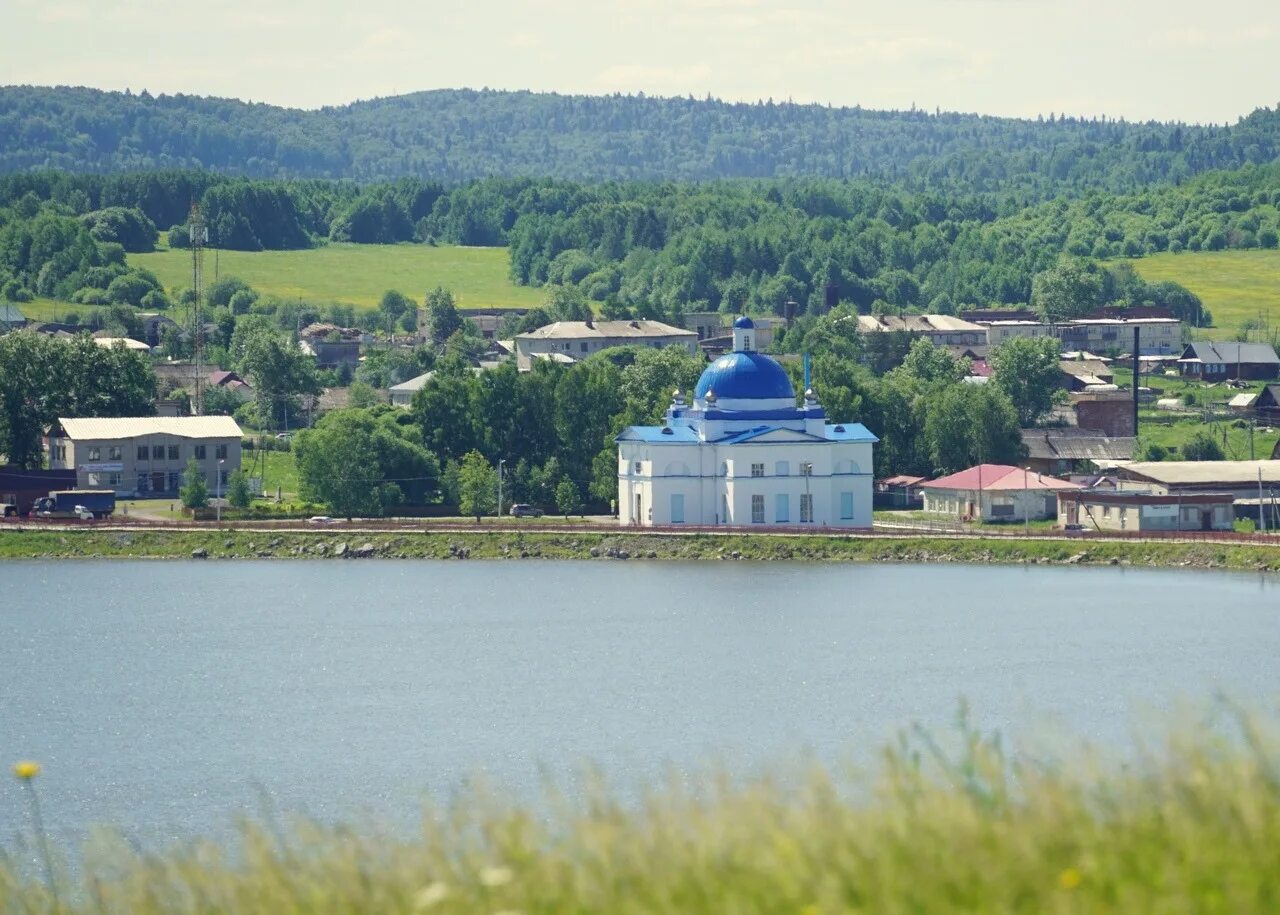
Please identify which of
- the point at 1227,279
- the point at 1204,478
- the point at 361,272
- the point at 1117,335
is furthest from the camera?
the point at 361,272

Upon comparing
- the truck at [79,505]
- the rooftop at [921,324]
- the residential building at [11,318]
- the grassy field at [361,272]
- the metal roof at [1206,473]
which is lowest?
the truck at [79,505]


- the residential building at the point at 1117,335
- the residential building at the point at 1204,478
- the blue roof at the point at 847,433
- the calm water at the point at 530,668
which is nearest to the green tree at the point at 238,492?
the calm water at the point at 530,668

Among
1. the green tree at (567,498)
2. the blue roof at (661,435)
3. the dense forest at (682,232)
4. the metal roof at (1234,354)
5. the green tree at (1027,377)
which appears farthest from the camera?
the dense forest at (682,232)

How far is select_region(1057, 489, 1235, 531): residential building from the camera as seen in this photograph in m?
63.9

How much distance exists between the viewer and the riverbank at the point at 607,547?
2328 inches

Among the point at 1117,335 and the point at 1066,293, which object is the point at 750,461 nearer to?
the point at 1117,335

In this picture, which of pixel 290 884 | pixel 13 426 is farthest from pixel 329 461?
pixel 290 884

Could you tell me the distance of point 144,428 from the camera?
3059 inches

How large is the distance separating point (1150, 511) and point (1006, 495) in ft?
19.1

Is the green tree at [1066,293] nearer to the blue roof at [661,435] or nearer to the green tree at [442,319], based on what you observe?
the green tree at [442,319]

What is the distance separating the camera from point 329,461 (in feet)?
233

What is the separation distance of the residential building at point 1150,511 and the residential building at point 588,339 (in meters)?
53.3

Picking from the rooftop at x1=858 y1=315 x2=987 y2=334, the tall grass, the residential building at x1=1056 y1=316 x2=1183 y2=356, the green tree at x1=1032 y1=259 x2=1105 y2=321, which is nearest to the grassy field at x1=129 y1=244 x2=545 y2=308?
the rooftop at x1=858 y1=315 x2=987 y2=334

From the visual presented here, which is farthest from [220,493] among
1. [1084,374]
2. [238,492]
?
[1084,374]
